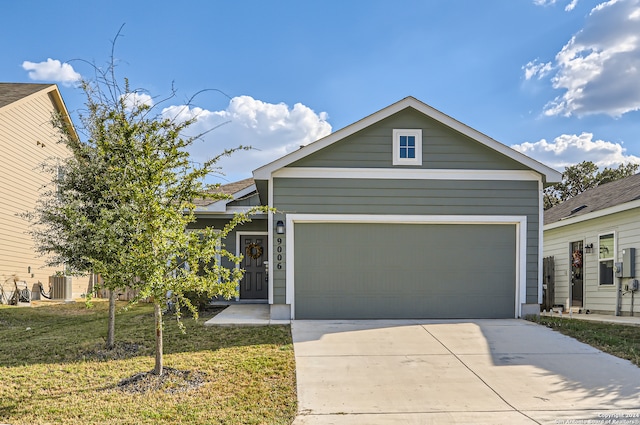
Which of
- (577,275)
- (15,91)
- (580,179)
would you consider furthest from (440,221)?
(580,179)

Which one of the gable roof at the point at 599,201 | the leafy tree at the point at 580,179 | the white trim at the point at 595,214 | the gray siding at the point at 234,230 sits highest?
the leafy tree at the point at 580,179

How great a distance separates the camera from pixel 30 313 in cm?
1202

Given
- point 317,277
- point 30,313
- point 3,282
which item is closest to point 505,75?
point 317,277

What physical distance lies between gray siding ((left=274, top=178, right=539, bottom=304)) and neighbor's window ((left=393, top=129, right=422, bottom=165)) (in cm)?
43

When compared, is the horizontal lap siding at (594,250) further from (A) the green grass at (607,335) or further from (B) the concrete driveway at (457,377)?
(B) the concrete driveway at (457,377)

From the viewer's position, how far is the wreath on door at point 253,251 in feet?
45.5

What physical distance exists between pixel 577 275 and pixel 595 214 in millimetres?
2415

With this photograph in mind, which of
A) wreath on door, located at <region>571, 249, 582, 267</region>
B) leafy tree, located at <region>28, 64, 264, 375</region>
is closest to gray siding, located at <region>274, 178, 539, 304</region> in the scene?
leafy tree, located at <region>28, 64, 264, 375</region>

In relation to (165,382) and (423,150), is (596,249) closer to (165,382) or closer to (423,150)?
(423,150)

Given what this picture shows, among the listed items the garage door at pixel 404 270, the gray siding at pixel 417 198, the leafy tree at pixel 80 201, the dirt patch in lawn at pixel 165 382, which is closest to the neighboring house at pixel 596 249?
the gray siding at pixel 417 198

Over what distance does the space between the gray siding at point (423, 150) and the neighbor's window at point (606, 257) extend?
410 centimetres

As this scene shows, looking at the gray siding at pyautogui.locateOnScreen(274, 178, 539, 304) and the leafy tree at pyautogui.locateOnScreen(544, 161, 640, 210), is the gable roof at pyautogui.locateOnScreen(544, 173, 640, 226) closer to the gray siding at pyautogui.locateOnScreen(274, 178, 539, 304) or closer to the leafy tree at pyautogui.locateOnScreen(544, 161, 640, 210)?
the gray siding at pyautogui.locateOnScreen(274, 178, 539, 304)

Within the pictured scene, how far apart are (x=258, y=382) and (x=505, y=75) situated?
37.8 ft

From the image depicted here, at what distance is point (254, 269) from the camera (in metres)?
14.0
